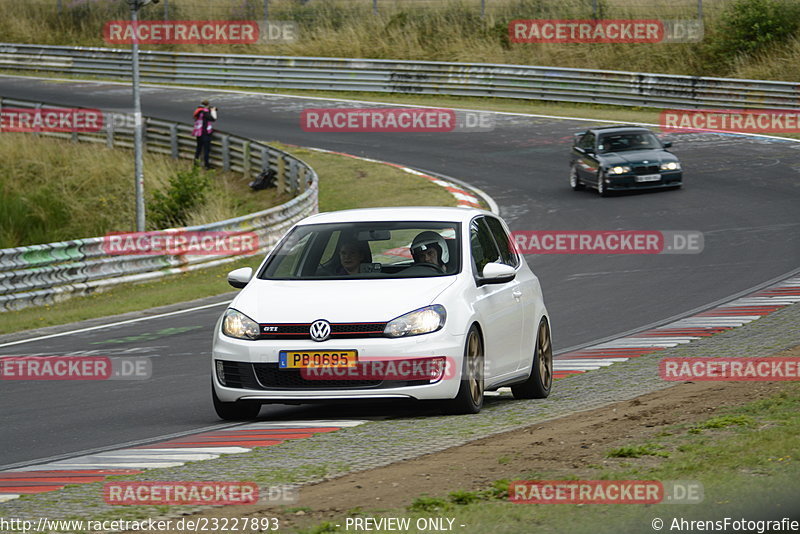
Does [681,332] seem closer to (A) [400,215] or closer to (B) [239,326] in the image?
(A) [400,215]

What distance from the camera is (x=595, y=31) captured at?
45.8 meters

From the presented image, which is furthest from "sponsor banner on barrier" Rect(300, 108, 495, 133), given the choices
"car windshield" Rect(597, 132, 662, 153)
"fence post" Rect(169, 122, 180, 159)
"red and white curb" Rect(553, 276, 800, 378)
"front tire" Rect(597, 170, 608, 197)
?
"red and white curb" Rect(553, 276, 800, 378)

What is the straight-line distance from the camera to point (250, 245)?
22172mm

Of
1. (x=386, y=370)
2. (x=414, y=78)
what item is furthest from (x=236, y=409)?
(x=414, y=78)

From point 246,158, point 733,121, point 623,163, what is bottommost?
point 246,158

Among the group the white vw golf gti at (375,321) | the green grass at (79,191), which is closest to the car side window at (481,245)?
the white vw golf gti at (375,321)

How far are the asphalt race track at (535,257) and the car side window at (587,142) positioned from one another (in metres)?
1.01

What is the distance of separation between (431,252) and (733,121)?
96.1 feet

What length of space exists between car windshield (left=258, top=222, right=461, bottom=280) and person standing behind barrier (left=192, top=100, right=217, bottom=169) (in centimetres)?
2376

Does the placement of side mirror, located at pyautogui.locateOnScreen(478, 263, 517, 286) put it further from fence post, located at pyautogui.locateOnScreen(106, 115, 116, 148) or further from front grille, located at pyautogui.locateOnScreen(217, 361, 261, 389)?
fence post, located at pyautogui.locateOnScreen(106, 115, 116, 148)

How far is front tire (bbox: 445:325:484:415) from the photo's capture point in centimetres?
898

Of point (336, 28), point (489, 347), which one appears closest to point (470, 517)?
point (489, 347)

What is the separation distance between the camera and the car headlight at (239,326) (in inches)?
354

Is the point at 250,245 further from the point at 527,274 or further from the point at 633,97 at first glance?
the point at 633,97
